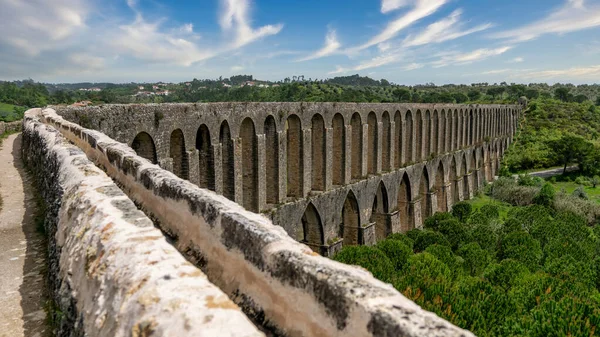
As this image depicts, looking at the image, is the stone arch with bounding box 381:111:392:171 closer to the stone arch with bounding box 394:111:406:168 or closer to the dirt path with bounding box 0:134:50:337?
the stone arch with bounding box 394:111:406:168

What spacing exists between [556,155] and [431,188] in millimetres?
28903

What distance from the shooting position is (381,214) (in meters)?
25.7

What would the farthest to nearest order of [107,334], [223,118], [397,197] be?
[397,197] → [223,118] → [107,334]

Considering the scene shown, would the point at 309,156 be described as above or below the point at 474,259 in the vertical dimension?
above

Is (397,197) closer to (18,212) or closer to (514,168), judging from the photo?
(18,212)

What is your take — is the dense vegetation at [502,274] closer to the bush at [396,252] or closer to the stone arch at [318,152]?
the bush at [396,252]

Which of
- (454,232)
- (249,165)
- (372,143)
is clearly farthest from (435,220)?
(249,165)

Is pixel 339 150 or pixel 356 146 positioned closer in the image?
pixel 339 150

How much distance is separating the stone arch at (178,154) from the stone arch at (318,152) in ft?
24.7

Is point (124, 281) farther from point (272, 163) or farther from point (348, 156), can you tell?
point (348, 156)

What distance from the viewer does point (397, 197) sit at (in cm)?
2767

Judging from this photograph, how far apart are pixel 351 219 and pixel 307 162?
181 inches

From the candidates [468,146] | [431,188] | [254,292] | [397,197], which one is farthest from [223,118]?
[468,146]

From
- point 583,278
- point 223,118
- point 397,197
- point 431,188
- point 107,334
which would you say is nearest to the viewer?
A: point 107,334
